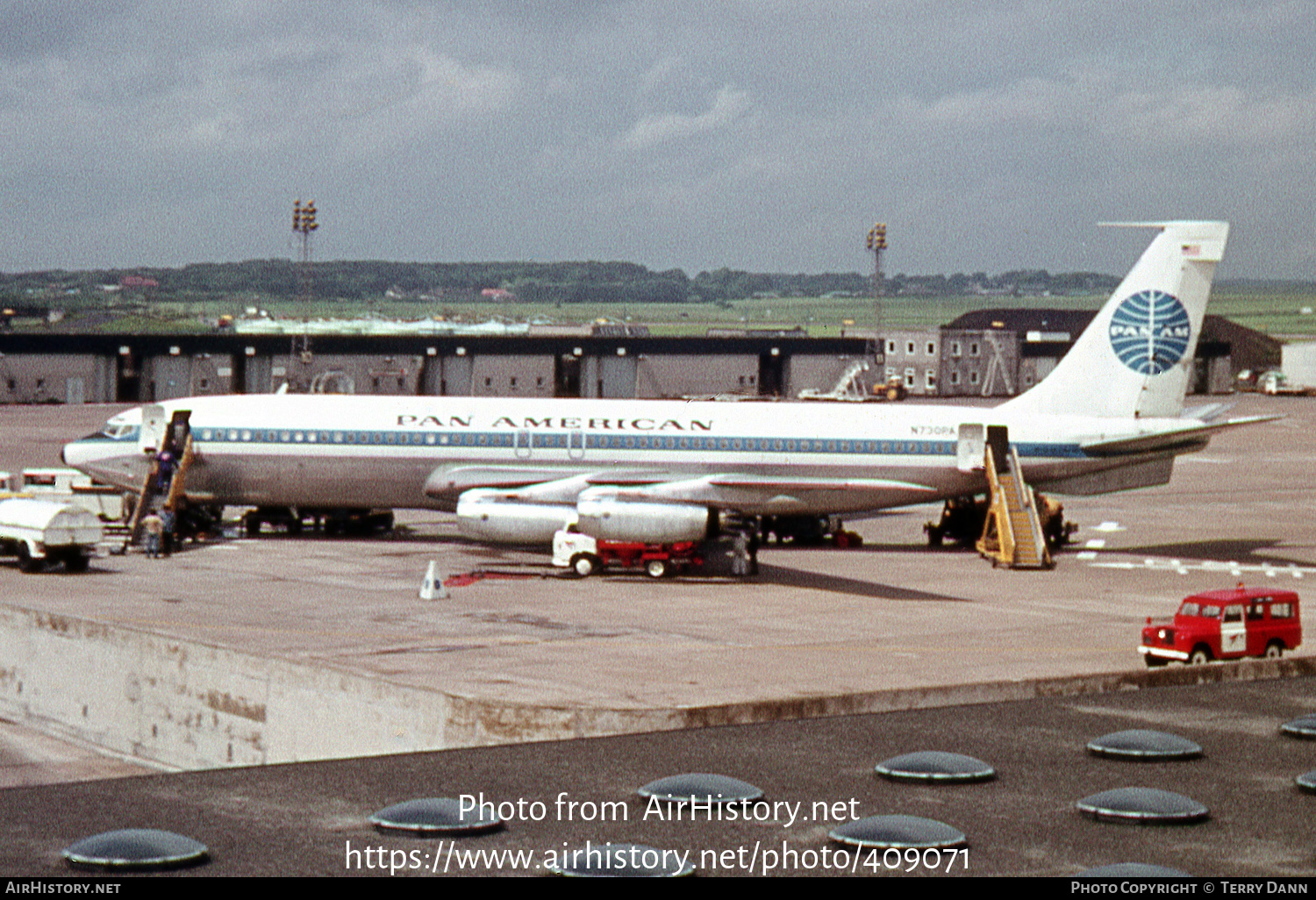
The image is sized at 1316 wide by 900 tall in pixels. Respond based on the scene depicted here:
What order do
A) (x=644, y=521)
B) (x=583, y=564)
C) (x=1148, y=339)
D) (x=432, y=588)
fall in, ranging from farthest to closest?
(x=1148, y=339) < (x=583, y=564) < (x=644, y=521) < (x=432, y=588)

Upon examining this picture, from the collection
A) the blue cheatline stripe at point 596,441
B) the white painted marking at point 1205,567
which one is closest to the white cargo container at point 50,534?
the blue cheatline stripe at point 596,441

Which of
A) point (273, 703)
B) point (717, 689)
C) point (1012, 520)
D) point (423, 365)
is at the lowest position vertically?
point (273, 703)

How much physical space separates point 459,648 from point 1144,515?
45.3 meters

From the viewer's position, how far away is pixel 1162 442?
5588 centimetres

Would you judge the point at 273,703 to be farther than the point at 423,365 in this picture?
No

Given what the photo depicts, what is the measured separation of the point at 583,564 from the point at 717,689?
753 inches

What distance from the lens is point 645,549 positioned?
50.7 meters

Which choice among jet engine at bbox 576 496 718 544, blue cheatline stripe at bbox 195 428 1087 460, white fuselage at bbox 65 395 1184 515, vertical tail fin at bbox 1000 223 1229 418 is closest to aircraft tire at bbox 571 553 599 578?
jet engine at bbox 576 496 718 544

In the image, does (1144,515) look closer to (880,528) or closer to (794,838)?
(880,528)

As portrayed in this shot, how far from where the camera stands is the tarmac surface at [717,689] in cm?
1795

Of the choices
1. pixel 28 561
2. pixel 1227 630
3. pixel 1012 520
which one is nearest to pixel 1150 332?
pixel 1012 520

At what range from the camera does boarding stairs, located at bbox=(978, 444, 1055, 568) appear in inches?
2137

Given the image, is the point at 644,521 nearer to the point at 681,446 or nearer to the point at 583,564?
the point at 583,564

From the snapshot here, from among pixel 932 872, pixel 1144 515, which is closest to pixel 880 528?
pixel 1144 515
